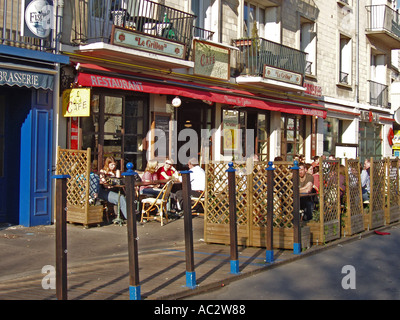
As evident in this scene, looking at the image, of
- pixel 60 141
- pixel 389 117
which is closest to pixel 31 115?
pixel 60 141

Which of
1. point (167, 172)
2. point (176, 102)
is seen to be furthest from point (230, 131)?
point (167, 172)

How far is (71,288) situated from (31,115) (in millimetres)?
5401

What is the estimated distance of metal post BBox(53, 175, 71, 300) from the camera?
16.9ft

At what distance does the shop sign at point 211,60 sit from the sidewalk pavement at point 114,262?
550 cm

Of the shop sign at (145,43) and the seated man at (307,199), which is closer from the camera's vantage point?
the seated man at (307,199)

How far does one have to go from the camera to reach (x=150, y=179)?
41.2ft

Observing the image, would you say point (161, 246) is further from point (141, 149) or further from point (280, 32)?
point (280, 32)

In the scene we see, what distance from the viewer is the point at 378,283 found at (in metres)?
6.96

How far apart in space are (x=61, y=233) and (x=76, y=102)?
6226 mm

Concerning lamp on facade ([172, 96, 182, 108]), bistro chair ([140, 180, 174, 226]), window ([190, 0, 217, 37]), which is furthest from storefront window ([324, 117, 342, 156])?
bistro chair ([140, 180, 174, 226])

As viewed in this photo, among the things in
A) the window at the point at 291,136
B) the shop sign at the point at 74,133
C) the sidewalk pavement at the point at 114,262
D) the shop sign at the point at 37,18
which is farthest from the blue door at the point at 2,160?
the window at the point at 291,136

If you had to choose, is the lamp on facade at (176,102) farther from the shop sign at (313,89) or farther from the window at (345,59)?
the window at (345,59)

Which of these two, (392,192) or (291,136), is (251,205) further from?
Answer: (291,136)

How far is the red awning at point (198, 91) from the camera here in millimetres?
11680
